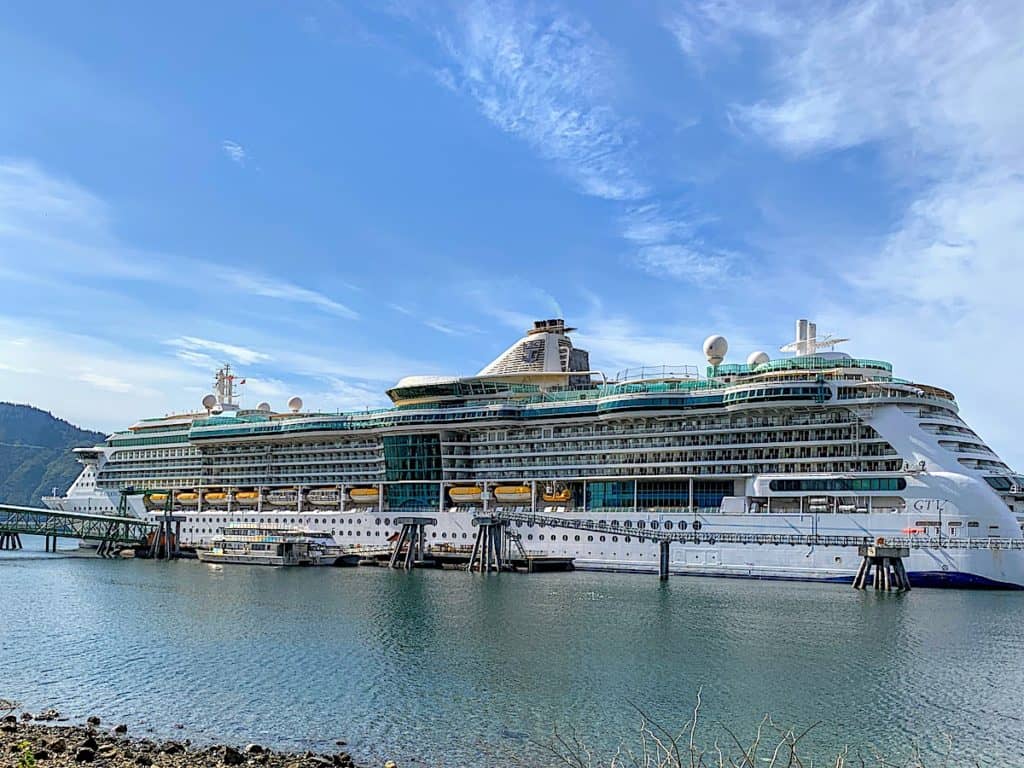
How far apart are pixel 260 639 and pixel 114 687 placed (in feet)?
27.2

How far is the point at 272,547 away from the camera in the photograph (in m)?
72.4

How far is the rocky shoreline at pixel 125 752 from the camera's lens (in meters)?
20.9

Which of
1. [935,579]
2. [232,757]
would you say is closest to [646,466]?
[935,579]

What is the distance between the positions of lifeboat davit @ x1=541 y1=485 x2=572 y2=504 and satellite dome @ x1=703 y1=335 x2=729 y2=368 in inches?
517

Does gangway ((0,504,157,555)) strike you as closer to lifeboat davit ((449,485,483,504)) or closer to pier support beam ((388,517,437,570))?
pier support beam ((388,517,437,570))

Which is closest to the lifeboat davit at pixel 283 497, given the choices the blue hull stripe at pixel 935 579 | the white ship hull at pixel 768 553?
the white ship hull at pixel 768 553

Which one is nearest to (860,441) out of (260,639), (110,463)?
(260,639)

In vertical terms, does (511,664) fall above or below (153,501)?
below

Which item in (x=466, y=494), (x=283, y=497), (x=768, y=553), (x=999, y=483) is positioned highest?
(x=999, y=483)

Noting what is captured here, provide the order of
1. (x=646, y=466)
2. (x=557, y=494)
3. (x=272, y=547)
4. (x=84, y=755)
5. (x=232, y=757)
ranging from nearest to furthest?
(x=84, y=755) < (x=232, y=757) < (x=646, y=466) < (x=557, y=494) < (x=272, y=547)

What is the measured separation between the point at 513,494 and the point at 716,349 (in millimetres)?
17615

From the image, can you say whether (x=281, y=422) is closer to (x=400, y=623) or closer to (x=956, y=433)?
(x=400, y=623)

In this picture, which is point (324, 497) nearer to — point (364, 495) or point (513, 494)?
point (364, 495)

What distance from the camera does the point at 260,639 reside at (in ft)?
120
